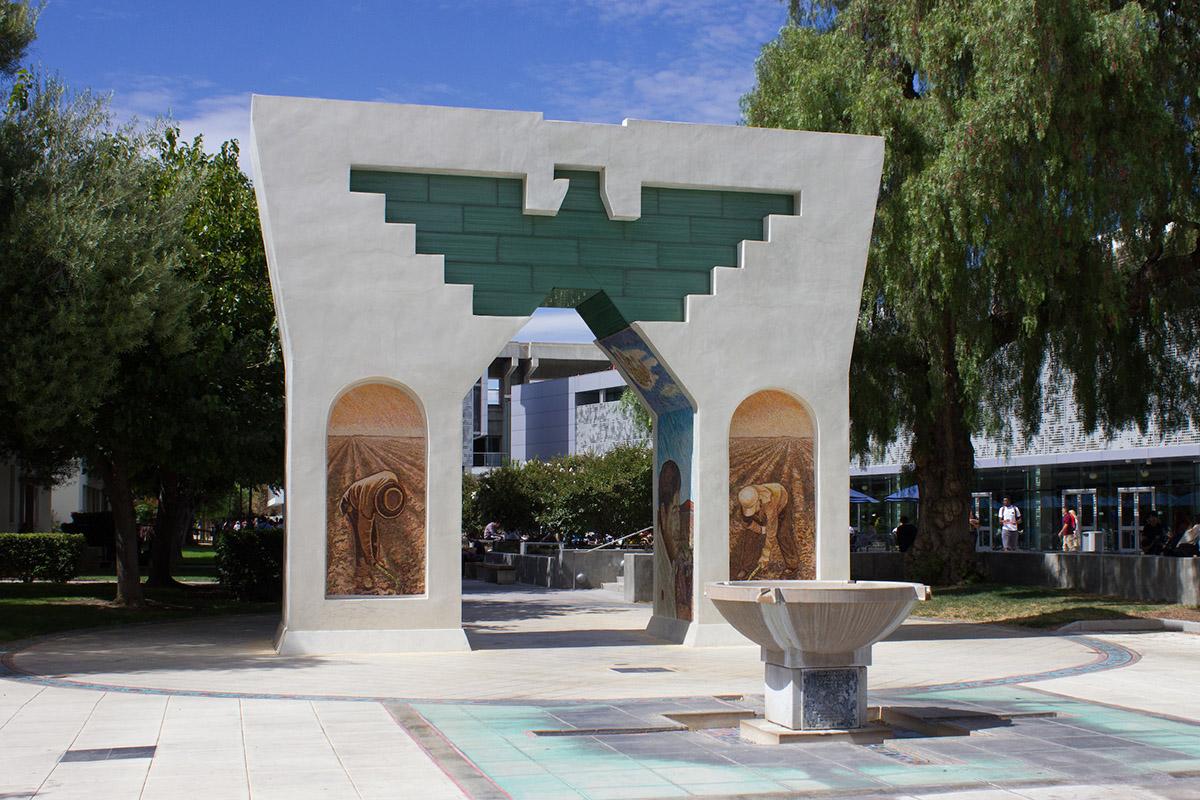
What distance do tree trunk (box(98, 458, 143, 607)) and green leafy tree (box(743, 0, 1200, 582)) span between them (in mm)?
13205

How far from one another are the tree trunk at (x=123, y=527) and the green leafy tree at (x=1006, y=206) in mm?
13205

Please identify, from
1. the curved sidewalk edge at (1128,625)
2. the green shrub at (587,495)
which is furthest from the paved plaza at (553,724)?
the green shrub at (587,495)

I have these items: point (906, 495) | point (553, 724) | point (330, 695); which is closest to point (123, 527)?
point (330, 695)

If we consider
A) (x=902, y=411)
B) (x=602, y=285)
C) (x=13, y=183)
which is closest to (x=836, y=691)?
(x=602, y=285)

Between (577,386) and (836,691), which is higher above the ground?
(577,386)

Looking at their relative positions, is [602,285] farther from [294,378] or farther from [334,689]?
[334,689]

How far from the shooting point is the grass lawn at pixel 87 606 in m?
19.5

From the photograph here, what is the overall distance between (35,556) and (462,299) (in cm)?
1838

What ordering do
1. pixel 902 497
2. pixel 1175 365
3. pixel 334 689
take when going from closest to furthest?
pixel 334 689 < pixel 1175 365 < pixel 902 497

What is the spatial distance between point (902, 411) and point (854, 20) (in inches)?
293

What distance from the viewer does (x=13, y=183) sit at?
56.2ft

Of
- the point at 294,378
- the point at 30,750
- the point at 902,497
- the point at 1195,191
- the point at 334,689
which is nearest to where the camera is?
the point at 30,750

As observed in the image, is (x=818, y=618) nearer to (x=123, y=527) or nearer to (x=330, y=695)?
(x=330, y=695)

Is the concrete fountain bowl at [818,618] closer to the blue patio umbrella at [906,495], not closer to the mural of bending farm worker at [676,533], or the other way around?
the mural of bending farm worker at [676,533]
